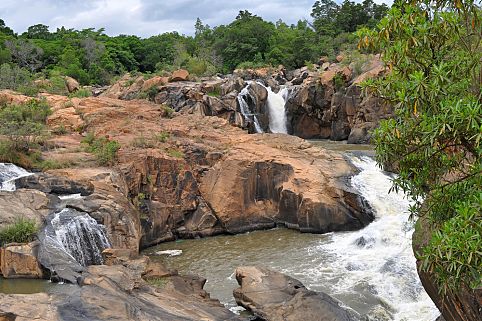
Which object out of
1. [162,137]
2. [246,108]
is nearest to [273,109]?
[246,108]

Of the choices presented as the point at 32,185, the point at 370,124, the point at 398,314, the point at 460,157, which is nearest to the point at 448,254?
the point at 460,157

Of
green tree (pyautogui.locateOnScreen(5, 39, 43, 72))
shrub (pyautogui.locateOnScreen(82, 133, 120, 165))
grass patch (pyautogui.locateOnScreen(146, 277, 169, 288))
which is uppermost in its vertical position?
green tree (pyautogui.locateOnScreen(5, 39, 43, 72))

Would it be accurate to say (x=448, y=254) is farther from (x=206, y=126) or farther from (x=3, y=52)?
(x=3, y=52)

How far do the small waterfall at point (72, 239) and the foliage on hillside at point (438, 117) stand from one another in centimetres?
819

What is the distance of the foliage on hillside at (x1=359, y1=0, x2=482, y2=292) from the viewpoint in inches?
212

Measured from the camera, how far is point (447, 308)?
815cm

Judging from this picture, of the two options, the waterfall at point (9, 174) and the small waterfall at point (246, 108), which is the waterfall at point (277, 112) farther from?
the waterfall at point (9, 174)

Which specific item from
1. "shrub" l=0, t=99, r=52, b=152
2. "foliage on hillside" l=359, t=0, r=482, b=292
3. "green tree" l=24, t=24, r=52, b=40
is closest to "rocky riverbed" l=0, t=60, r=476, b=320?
"shrub" l=0, t=99, r=52, b=152

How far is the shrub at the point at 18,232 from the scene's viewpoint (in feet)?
39.8

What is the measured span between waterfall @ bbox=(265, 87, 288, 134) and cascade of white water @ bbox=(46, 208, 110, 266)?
21415mm

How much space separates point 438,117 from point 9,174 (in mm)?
14500

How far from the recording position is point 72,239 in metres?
13.5

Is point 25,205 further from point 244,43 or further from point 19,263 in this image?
point 244,43

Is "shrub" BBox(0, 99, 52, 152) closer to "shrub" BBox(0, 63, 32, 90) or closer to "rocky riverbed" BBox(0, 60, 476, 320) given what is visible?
"rocky riverbed" BBox(0, 60, 476, 320)
